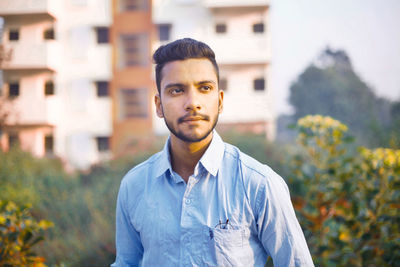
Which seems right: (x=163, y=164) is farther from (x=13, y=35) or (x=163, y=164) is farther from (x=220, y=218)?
(x=13, y=35)

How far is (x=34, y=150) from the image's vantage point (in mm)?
10305

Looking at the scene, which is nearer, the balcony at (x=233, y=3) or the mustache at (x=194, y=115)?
the mustache at (x=194, y=115)

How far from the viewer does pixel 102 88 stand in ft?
45.9

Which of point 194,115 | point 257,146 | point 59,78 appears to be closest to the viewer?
point 194,115

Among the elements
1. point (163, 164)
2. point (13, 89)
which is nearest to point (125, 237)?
point (163, 164)

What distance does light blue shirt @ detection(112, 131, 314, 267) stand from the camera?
1482 mm

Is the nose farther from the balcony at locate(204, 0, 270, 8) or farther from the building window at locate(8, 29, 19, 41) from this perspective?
the balcony at locate(204, 0, 270, 8)

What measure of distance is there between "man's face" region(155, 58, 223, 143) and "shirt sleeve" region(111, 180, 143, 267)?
43 centimetres

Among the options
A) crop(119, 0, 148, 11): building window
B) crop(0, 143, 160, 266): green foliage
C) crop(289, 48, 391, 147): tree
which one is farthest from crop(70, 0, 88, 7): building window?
crop(289, 48, 391, 147): tree

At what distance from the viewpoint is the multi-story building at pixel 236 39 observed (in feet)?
42.1

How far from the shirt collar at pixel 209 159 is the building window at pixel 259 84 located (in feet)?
40.1

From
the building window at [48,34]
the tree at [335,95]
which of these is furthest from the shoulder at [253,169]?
the tree at [335,95]

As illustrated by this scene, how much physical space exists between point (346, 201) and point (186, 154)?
229 cm

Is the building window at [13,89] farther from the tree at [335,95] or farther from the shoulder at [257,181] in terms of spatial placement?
the tree at [335,95]
